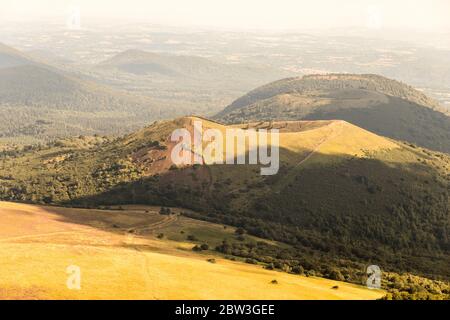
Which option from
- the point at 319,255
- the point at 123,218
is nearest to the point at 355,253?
the point at 319,255

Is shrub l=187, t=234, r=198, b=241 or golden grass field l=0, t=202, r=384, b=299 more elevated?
golden grass field l=0, t=202, r=384, b=299

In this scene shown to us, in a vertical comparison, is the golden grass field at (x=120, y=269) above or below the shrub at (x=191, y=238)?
above

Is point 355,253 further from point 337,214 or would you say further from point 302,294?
point 302,294

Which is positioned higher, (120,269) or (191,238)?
(120,269)

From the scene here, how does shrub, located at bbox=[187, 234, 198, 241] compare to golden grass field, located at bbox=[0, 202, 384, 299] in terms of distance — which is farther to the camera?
shrub, located at bbox=[187, 234, 198, 241]

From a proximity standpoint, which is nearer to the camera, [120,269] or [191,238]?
[120,269]

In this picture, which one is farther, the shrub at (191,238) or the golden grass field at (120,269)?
the shrub at (191,238)
